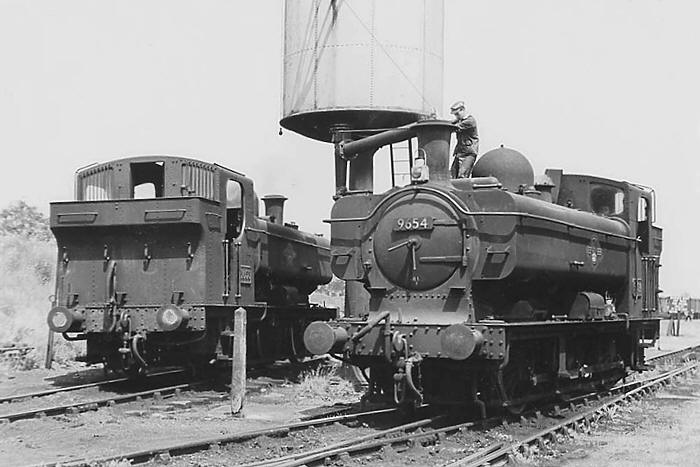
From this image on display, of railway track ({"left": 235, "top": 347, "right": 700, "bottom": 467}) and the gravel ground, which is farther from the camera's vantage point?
the gravel ground

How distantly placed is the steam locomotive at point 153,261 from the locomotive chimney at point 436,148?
3.81m

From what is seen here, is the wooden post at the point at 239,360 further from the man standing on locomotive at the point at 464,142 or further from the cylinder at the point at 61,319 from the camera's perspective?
the man standing on locomotive at the point at 464,142

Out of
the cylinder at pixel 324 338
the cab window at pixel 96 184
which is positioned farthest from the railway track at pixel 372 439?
the cab window at pixel 96 184

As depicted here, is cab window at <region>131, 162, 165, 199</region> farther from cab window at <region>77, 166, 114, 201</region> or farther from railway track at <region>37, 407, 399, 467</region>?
railway track at <region>37, 407, 399, 467</region>

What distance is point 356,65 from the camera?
1612 cm

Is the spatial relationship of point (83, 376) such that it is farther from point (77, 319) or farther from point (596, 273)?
point (596, 273)

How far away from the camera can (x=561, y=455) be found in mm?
9555

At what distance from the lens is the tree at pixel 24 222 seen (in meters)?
40.8

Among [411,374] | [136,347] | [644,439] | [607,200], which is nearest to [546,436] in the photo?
[644,439]

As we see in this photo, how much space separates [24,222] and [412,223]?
1381 inches

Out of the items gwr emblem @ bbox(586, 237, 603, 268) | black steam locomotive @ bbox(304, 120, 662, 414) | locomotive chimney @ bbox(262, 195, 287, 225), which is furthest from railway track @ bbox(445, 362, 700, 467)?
locomotive chimney @ bbox(262, 195, 287, 225)

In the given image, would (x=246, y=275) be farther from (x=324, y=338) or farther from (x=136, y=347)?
(x=324, y=338)

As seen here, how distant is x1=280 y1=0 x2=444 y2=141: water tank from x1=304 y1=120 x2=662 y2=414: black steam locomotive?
10.2 ft

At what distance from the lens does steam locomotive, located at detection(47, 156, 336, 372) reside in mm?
13531
